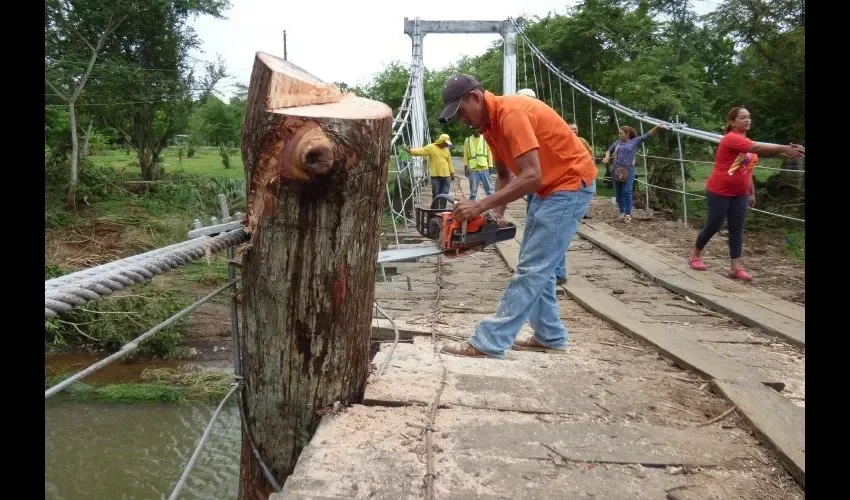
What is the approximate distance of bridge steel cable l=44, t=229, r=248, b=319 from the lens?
922 millimetres

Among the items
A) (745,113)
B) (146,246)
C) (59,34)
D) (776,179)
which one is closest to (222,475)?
(745,113)

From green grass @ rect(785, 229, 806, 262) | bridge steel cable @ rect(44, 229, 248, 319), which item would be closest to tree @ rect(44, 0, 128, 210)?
green grass @ rect(785, 229, 806, 262)

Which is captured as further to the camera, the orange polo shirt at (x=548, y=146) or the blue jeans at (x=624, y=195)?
the blue jeans at (x=624, y=195)

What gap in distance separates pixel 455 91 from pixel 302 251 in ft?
3.50

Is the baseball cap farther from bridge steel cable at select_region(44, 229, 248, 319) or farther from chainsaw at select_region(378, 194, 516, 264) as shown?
bridge steel cable at select_region(44, 229, 248, 319)

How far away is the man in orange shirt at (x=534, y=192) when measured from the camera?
230 cm

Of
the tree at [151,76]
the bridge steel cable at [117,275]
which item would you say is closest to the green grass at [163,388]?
the bridge steel cable at [117,275]

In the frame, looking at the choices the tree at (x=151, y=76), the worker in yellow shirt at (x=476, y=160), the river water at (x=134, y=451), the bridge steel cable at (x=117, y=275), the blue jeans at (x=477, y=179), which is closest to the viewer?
the bridge steel cable at (x=117, y=275)

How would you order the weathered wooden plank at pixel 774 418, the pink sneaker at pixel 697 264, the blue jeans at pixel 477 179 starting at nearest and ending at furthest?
1. the weathered wooden plank at pixel 774 418
2. the pink sneaker at pixel 697 264
3. the blue jeans at pixel 477 179

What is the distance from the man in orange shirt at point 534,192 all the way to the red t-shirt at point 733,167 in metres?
2.15

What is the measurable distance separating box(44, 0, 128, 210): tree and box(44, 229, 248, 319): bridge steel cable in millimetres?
12775

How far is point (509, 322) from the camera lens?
2.38 metres

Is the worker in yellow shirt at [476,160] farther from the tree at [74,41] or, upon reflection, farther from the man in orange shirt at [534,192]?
the tree at [74,41]
